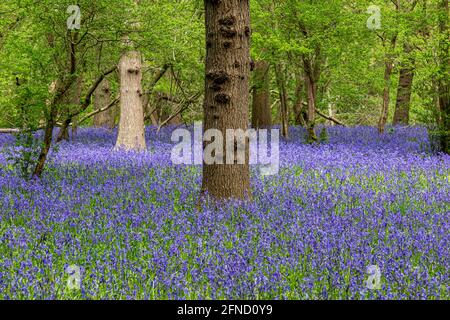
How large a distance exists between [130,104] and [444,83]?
7.75 metres

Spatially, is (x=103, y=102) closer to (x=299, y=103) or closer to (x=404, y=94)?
(x=299, y=103)

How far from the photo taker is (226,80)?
23.5 feet

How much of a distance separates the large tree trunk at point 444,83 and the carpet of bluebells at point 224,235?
148 inches

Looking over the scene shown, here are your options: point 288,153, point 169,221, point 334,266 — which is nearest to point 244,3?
point 169,221

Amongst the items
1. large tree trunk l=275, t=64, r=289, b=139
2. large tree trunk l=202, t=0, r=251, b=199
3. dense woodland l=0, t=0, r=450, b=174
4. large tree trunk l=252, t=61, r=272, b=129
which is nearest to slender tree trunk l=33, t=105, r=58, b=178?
dense woodland l=0, t=0, r=450, b=174

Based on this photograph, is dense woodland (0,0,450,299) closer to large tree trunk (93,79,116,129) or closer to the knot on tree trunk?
the knot on tree trunk

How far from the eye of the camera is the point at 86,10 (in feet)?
29.7

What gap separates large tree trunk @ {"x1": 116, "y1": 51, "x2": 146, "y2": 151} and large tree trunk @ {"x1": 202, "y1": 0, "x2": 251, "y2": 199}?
775cm

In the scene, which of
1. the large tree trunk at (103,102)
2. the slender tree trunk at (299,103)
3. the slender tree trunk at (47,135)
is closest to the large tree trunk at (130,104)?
the slender tree trunk at (47,135)

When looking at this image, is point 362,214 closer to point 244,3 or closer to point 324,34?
point 244,3

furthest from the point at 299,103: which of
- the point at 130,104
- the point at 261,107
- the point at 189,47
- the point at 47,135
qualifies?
the point at 47,135

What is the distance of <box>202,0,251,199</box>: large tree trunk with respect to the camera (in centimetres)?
711

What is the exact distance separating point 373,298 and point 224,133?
3559mm

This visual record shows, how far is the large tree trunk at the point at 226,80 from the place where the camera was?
711cm
